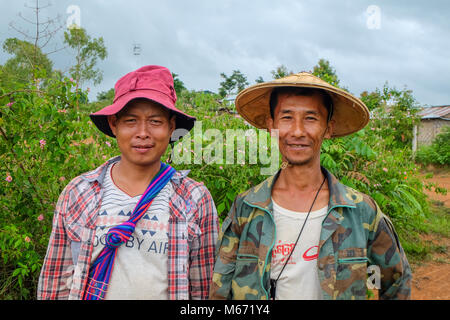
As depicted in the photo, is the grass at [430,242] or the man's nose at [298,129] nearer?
the man's nose at [298,129]

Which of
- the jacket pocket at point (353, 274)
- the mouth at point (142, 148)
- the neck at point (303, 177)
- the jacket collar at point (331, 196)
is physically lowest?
the jacket pocket at point (353, 274)

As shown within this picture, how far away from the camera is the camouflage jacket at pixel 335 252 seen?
4.52 ft

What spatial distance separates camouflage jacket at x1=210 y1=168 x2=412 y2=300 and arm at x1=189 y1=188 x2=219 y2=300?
4.7 inches

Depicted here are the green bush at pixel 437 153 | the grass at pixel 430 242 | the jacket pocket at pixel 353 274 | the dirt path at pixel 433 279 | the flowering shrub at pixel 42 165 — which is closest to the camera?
the jacket pocket at pixel 353 274

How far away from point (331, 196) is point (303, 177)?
0.15 metres

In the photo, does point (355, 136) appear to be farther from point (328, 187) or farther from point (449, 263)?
point (449, 263)

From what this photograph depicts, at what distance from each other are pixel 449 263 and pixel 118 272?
5.06m

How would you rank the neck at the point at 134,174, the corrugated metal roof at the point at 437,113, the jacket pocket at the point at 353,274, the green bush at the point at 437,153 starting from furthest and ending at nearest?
the corrugated metal roof at the point at 437,113, the green bush at the point at 437,153, the neck at the point at 134,174, the jacket pocket at the point at 353,274

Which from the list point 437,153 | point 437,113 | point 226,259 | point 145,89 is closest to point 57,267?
point 226,259

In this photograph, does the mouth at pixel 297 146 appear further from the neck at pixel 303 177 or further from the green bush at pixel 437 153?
the green bush at pixel 437 153

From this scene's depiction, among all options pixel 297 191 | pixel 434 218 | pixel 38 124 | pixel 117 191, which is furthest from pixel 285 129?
pixel 434 218

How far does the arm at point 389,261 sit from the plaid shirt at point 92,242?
0.72 metres

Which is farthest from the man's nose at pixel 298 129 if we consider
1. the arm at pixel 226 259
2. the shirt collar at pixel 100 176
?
the shirt collar at pixel 100 176

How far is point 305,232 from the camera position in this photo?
1.45m
